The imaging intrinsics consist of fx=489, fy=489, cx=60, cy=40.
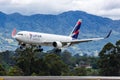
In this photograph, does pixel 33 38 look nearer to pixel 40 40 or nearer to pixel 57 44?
pixel 40 40

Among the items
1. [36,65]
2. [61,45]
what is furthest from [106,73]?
[61,45]

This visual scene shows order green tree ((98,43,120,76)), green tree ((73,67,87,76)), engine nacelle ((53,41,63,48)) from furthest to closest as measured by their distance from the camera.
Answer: green tree ((73,67,87,76)), green tree ((98,43,120,76)), engine nacelle ((53,41,63,48))

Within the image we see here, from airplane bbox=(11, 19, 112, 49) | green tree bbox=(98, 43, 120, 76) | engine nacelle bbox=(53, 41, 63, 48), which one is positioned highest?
airplane bbox=(11, 19, 112, 49)

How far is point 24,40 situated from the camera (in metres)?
98.3

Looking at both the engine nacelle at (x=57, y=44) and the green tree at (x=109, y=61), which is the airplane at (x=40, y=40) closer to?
the engine nacelle at (x=57, y=44)

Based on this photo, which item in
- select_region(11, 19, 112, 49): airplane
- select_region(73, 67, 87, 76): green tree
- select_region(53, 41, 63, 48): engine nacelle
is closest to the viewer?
select_region(11, 19, 112, 49): airplane

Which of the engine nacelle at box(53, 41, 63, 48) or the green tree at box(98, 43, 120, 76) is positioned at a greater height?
the engine nacelle at box(53, 41, 63, 48)

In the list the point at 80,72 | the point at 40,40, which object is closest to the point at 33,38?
the point at 40,40

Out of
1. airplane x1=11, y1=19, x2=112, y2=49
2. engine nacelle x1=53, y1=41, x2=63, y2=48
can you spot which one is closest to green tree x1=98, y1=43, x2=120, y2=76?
airplane x1=11, y1=19, x2=112, y2=49

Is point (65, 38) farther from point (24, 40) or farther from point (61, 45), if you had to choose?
point (24, 40)

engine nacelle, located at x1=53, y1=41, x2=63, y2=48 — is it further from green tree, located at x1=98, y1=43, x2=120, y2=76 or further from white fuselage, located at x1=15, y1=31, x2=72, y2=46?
green tree, located at x1=98, y1=43, x2=120, y2=76

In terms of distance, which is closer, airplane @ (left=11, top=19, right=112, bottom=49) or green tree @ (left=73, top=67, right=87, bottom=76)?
airplane @ (left=11, top=19, right=112, bottom=49)

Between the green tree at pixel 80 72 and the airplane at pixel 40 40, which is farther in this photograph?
the green tree at pixel 80 72

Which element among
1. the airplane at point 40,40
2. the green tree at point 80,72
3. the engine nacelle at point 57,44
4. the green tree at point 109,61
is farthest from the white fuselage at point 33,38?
the green tree at point 80,72
